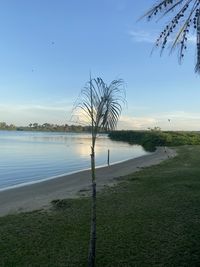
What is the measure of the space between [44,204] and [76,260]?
25.4 ft

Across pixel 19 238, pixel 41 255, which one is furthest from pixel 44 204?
pixel 41 255

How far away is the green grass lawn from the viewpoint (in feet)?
29.2

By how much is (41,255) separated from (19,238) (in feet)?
4.87

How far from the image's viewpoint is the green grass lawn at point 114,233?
889cm

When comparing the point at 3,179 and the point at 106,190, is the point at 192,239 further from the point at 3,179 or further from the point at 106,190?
the point at 3,179

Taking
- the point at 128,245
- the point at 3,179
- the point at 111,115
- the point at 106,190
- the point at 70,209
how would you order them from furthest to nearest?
the point at 3,179 → the point at 106,190 → the point at 70,209 → the point at 128,245 → the point at 111,115

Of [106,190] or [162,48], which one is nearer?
[162,48]

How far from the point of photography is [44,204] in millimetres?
16406

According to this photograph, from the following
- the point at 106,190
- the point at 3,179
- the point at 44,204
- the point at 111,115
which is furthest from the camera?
the point at 3,179

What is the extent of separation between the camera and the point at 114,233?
10.6 metres

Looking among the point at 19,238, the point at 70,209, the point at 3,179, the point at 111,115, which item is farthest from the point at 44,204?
the point at 3,179

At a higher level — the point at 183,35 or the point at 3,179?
the point at 183,35

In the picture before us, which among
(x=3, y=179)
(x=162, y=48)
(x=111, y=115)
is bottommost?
(x=3, y=179)

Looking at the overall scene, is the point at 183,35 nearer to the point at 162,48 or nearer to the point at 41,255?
the point at 162,48
